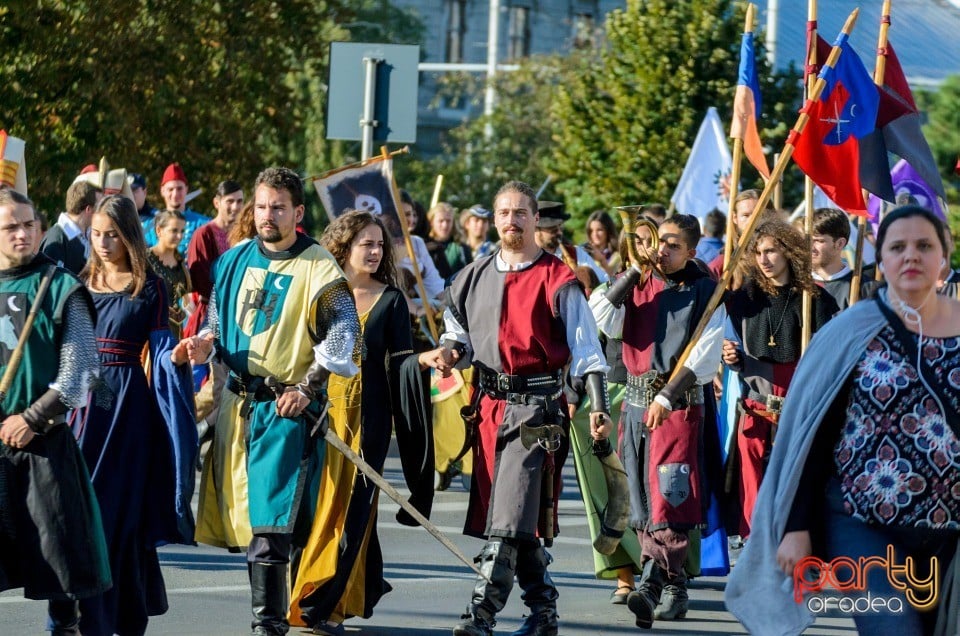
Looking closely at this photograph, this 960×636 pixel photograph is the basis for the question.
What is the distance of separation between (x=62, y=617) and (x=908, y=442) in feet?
10.6

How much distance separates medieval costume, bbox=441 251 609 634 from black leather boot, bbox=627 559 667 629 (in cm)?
66

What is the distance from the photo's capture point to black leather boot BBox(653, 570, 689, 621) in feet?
28.4

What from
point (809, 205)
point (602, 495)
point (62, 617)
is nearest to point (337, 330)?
point (62, 617)

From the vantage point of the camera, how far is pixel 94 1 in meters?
17.4

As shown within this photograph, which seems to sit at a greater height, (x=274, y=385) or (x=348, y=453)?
(x=274, y=385)

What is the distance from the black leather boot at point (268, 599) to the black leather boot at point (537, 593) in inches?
41.4

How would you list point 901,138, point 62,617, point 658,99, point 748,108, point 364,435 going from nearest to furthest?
point 62,617
point 364,435
point 901,138
point 748,108
point 658,99

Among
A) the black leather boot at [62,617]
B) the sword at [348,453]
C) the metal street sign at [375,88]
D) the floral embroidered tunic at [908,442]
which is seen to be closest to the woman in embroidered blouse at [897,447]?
the floral embroidered tunic at [908,442]

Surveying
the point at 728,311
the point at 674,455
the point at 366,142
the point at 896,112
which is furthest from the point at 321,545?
the point at 366,142

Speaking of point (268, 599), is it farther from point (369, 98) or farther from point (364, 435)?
point (369, 98)

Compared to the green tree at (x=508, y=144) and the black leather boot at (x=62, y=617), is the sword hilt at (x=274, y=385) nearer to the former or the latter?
the black leather boot at (x=62, y=617)

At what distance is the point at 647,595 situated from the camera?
27.7 ft

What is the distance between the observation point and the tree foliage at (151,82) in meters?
16.6

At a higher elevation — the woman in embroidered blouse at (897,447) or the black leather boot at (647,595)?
the woman in embroidered blouse at (897,447)
